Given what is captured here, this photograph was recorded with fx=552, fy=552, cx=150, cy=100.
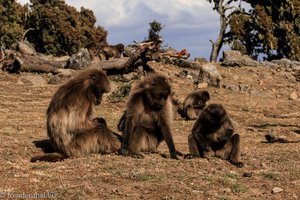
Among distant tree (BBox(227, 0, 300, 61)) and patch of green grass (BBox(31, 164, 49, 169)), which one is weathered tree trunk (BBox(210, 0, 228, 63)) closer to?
distant tree (BBox(227, 0, 300, 61))

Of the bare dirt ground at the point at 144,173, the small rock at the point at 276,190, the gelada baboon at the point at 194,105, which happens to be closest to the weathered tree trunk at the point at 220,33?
the gelada baboon at the point at 194,105

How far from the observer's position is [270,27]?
39656 mm

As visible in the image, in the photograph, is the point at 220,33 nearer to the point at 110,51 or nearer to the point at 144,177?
the point at 110,51

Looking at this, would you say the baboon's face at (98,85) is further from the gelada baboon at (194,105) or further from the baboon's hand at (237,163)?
the gelada baboon at (194,105)

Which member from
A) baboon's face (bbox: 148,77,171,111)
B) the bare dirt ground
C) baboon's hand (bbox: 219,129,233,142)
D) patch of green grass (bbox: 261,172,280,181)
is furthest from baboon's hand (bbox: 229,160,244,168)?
baboon's face (bbox: 148,77,171,111)

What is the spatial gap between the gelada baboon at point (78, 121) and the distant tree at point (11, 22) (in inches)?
1366

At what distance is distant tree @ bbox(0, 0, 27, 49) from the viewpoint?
44.2 meters

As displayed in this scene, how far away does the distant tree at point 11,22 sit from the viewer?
4422cm

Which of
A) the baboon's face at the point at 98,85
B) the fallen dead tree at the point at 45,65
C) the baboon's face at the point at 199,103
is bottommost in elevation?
the baboon's face at the point at 199,103

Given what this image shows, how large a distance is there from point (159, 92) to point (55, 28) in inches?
1399

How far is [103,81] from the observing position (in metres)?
10.3

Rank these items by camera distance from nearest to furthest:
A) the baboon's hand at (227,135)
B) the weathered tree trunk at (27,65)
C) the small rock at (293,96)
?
the baboon's hand at (227,135)
the small rock at (293,96)
the weathered tree trunk at (27,65)

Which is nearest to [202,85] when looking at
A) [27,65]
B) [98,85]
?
[27,65]

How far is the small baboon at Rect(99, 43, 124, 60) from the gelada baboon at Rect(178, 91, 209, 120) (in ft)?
41.5
